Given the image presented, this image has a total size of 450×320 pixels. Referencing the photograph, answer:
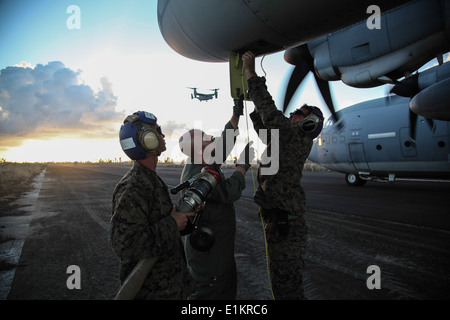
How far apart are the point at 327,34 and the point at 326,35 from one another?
0.82 metres

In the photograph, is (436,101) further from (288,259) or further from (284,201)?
(288,259)

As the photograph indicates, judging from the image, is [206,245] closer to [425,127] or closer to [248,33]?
[248,33]

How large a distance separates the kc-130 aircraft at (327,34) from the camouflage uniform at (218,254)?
183 cm

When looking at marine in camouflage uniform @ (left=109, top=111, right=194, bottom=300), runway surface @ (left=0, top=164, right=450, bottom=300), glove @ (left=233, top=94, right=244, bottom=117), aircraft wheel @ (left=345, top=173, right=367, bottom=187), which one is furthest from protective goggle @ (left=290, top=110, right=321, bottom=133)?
aircraft wheel @ (left=345, top=173, right=367, bottom=187)

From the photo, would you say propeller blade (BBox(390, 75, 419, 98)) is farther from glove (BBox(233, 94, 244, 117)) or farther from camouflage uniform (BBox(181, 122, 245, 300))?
camouflage uniform (BBox(181, 122, 245, 300))

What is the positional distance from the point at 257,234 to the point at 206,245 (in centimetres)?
447

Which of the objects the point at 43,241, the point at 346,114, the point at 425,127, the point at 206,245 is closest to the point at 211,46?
the point at 206,245

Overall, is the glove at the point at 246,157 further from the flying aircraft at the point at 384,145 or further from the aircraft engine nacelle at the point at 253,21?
the flying aircraft at the point at 384,145

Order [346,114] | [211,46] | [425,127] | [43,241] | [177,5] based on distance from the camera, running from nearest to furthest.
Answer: [177,5], [211,46], [43,241], [425,127], [346,114]

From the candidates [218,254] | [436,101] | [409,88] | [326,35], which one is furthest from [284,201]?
[409,88]

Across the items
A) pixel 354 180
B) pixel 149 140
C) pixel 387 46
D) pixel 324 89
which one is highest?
pixel 387 46

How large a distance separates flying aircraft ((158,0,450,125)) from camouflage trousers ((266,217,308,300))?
86.4 inches

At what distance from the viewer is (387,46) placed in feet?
13.0

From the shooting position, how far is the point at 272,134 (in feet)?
8.61
